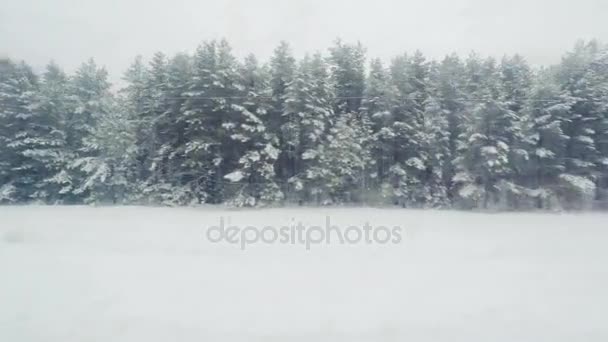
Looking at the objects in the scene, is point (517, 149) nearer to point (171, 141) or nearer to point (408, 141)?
point (408, 141)

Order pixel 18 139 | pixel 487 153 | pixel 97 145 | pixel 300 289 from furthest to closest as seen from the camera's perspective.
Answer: pixel 97 145 < pixel 18 139 < pixel 487 153 < pixel 300 289

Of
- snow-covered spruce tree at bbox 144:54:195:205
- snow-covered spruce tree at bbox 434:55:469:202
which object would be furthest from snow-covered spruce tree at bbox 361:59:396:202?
snow-covered spruce tree at bbox 144:54:195:205

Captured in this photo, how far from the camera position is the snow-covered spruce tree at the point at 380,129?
41.1 ft

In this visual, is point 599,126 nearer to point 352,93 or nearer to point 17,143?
point 352,93

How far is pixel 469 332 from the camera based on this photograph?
2797 millimetres

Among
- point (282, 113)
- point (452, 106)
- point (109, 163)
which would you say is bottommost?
point (109, 163)

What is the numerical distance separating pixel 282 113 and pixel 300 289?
966 centimetres

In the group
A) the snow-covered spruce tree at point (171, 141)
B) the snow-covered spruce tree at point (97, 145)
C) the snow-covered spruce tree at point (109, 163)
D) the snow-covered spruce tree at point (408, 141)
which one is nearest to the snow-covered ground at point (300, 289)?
the snow-covered spruce tree at point (171, 141)

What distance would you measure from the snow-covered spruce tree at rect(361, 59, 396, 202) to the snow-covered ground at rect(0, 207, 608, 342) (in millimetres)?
6133

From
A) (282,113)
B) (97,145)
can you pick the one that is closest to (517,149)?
(282,113)

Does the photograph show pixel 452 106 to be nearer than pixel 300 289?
No

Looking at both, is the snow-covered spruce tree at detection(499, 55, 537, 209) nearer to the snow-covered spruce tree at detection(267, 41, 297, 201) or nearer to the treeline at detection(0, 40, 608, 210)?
the treeline at detection(0, 40, 608, 210)

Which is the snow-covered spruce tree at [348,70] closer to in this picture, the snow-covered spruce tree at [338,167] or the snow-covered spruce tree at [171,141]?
the snow-covered spruce tree at [338,167]

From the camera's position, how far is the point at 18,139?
476 inches
